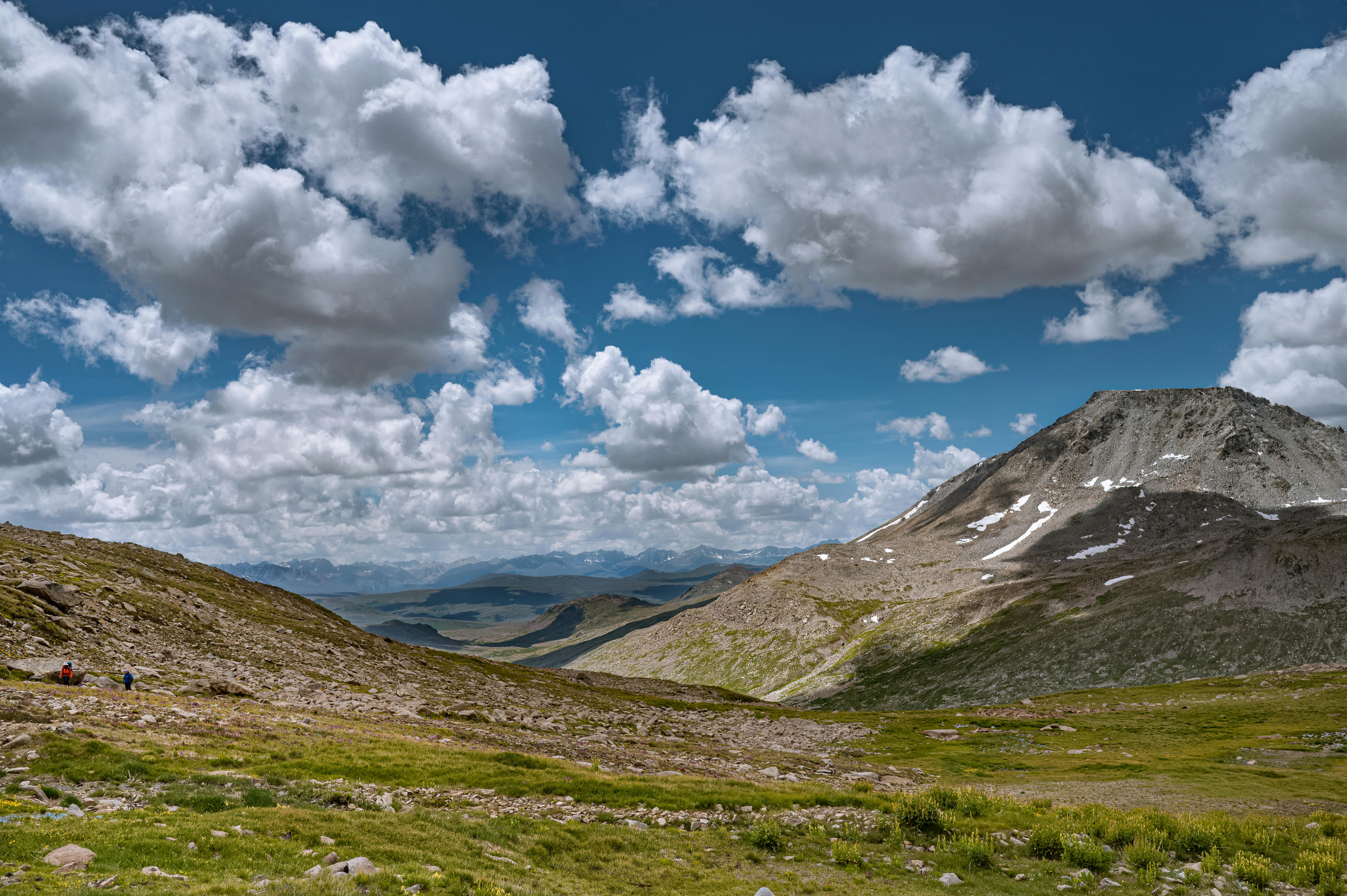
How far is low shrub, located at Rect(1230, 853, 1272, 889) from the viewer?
22359 millimetres

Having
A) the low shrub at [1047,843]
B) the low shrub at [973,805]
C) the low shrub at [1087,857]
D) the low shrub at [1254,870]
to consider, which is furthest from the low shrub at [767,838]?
the low shrub at [1254,870]

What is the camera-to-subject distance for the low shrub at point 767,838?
2712cm

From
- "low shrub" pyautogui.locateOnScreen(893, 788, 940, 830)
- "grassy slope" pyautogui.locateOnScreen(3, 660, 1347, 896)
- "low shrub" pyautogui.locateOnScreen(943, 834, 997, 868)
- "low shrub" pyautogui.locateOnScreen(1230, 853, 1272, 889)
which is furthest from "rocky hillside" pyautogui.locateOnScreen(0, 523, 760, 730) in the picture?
"low shrub" pyautogui.locateOnScreen(1230, 853, 1272, 889)

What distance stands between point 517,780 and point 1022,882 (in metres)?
23.5

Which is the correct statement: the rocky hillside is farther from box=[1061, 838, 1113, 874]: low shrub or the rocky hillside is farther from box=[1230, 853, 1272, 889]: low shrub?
box=[1230, 853, 1272, 889]: low shrub

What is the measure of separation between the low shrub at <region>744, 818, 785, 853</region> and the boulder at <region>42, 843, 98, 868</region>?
880 inches

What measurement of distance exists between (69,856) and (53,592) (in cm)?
5026

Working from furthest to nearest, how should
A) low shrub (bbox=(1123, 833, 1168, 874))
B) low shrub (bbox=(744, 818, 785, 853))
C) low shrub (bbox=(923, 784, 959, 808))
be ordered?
1. low shrub (bbox=(923, 784, 959, 808))
2. low shrub (bbox=(744, 818, 785, 853))
3. low shrub (bbox=(1123, 833, 1168, 874))

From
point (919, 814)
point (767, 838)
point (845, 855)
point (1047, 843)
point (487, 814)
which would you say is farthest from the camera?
point (919, 814)

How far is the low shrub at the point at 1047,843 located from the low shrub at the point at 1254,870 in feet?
17.7

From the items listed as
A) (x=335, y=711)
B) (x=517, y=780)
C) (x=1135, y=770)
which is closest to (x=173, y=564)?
(x=335, y=711)

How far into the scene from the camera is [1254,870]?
893 inches

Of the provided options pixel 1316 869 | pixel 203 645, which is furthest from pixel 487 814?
pixel 203 645

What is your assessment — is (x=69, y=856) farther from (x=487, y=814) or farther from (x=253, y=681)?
(x=253, y=681)
